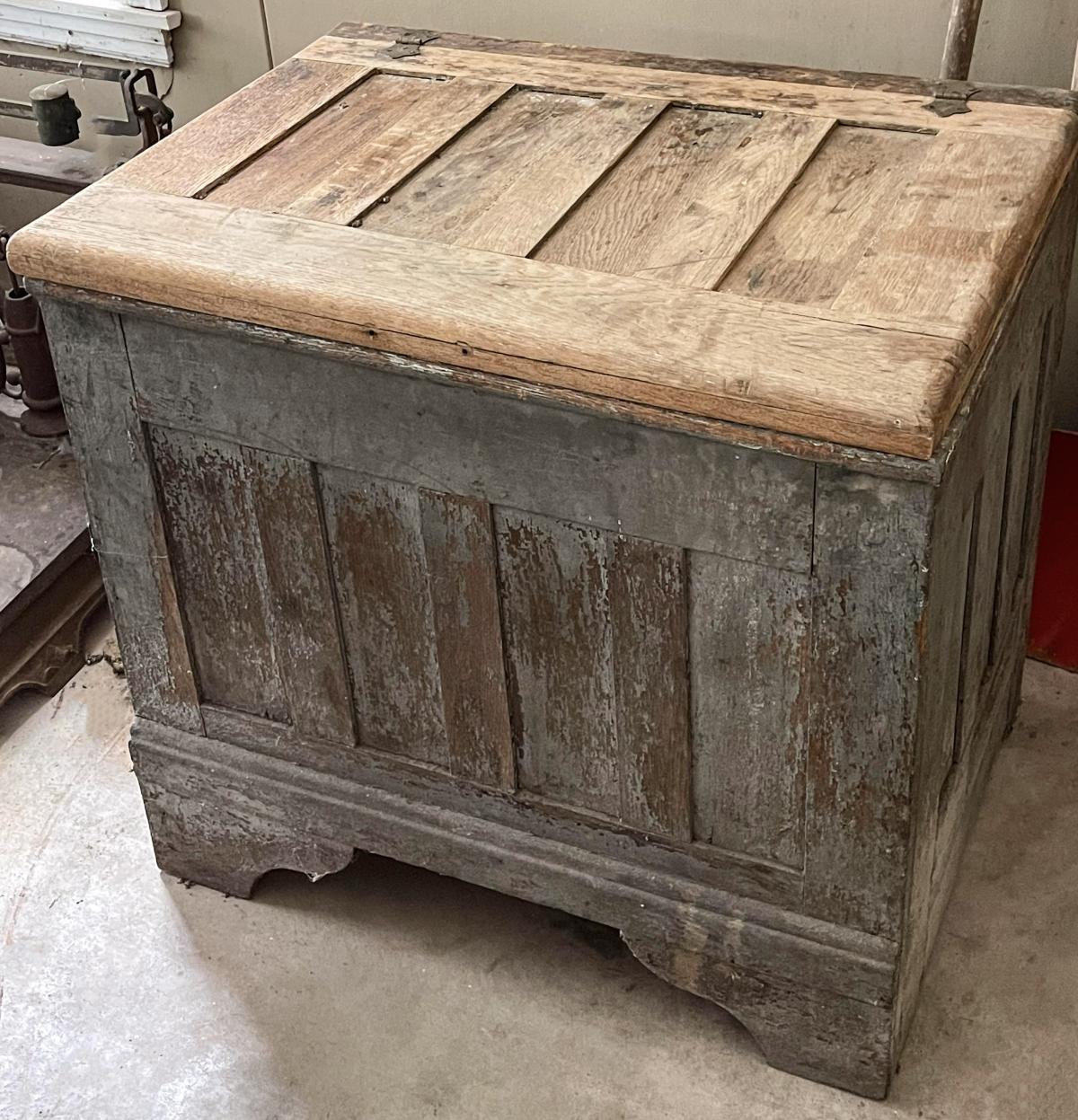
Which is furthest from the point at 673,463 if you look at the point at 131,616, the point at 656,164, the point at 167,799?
the point at 167,799

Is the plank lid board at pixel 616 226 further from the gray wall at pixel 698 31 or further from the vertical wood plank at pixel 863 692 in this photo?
the gray wall at pixel 698 31

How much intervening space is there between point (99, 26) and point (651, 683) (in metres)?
1.80

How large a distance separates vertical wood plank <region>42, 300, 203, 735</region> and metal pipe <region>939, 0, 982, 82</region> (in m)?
1.11

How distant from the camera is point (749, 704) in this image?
1.55 metres

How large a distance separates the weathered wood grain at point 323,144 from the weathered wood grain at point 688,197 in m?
0.30

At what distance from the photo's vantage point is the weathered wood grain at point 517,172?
5.12 ft

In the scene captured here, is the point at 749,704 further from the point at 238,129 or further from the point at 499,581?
the point at 238,129

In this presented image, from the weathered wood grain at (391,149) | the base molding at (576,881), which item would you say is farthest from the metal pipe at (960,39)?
the base molding at (576,881)

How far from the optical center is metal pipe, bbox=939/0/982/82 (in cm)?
196

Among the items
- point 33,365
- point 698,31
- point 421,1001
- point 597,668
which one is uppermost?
point 698,31

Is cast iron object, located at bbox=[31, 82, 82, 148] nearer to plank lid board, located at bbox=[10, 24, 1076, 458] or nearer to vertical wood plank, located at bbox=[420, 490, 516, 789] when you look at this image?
plank lid board, located at bbox=[10, 24, 1076, 458]

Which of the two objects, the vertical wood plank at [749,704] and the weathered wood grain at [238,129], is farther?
the weathered wood grain at [238,129]

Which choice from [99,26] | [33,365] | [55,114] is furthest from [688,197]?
[99,26]

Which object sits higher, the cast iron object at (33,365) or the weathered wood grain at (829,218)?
the weathered wood grain at (829,218)
